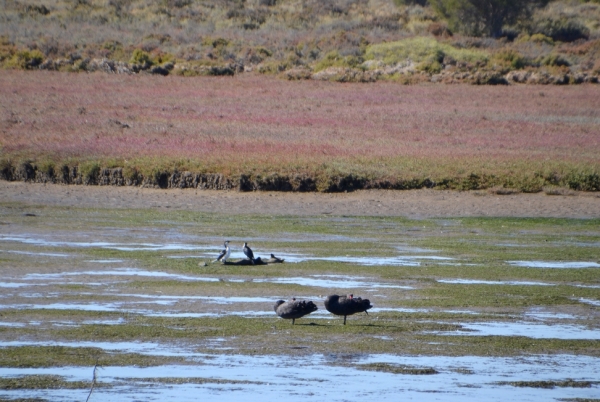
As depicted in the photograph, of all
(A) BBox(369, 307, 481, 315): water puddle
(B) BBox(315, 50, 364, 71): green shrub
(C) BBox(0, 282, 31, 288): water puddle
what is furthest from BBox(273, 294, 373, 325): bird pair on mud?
(B) BBox(315, 50, 364, 71): green shrub

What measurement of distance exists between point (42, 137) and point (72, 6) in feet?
132

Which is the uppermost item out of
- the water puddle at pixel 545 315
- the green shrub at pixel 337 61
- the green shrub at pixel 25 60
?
the green shrub at pixel 337 61

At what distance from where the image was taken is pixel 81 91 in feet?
129

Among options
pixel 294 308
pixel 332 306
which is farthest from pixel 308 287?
pixel 294 308

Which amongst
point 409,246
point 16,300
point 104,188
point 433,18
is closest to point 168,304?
point 16,300

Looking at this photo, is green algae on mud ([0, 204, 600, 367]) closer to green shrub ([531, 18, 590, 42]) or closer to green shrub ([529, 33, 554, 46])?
green shrub ([529, 33, 554, 46])

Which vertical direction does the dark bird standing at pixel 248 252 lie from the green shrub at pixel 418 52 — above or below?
below

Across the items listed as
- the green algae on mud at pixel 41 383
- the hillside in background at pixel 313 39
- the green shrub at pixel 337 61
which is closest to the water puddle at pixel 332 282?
the green algae on mud at pixel 41 383

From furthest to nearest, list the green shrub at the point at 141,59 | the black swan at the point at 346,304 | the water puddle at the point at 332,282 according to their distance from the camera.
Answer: the green shrub at the point at 141,59 → the water puddle at the point at 332,282 → the black swan at the point at 346,304

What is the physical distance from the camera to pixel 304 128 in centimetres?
3247

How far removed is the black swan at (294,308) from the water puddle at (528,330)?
59.8 inches

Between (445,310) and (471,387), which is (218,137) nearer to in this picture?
(445,310)

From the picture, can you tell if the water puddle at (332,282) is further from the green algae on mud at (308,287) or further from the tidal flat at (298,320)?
the green algae on mud at (308,287)

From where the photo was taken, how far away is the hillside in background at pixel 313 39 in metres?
46.2
